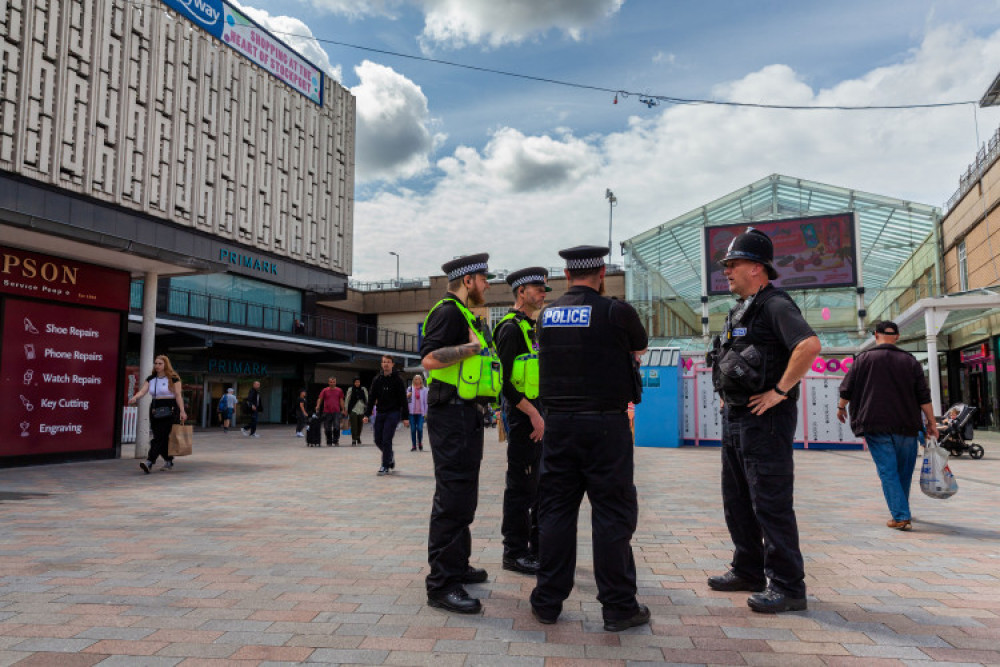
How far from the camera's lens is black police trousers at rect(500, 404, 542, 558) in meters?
4.20

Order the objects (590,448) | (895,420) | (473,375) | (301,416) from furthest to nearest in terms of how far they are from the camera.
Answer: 1. (301,416)
2. (895,420)
3. (473,375)
4. (590,448)

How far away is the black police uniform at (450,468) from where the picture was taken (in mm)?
3402

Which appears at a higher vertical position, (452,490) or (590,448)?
(590,448)

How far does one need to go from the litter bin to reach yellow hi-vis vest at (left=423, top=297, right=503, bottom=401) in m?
11.8

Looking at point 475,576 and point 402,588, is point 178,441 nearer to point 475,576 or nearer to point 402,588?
point 402,588

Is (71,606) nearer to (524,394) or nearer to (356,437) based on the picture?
(524,394)

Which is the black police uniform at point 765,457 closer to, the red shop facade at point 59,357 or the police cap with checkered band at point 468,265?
the police cap with checkered band at point 468,265

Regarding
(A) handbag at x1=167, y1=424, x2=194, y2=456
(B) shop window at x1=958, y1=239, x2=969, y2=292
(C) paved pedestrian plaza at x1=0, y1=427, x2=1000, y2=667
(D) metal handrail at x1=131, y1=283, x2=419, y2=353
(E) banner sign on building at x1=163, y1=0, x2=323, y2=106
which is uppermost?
(E) banner sign on building at x1=163, y1=0, x2=323, y2=106

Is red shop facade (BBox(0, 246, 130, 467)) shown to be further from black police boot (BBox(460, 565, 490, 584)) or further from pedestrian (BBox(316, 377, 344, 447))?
black police boot (BBox(460, 565, 490, 584))

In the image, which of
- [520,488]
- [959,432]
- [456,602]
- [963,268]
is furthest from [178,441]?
[963,268]

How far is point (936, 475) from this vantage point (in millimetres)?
5664

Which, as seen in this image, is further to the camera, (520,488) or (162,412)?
(162,412)

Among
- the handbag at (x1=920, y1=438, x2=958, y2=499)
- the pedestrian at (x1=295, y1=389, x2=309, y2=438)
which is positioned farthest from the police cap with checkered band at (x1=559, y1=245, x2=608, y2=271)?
the pedestrian at (x1=295, y1=389, x2=309, y2=438)

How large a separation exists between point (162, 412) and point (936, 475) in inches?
357
